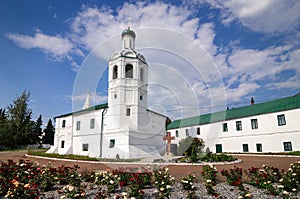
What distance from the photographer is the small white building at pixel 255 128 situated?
21594 millimetres

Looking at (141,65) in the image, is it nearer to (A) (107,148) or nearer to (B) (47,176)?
(A) (107,148)

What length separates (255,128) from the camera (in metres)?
24.7

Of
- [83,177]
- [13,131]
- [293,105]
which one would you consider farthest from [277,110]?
[13,131]

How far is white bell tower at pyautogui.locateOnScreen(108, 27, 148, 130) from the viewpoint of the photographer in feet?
70.1

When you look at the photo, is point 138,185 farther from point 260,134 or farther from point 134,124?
point 260,134

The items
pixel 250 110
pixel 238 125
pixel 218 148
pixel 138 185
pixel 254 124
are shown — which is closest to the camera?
pixel 138 185

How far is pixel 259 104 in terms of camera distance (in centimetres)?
2695

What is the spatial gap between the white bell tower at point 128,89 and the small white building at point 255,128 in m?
11.9

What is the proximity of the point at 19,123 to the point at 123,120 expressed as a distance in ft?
67.3

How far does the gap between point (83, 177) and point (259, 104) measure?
2574 centimetres

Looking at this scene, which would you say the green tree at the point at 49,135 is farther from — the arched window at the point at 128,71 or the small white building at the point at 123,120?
the arched window at the point at 128,71

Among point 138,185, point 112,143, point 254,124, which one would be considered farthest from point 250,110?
point 138,185

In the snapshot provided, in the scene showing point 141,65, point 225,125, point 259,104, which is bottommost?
point 225,125

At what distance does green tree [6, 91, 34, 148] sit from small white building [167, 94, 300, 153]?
2613cm
